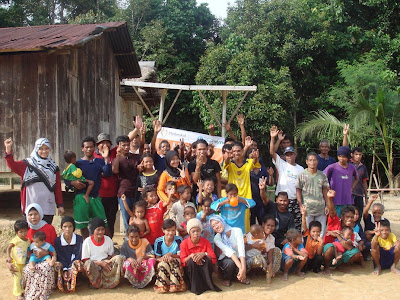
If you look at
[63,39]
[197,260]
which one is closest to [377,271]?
[197,260]

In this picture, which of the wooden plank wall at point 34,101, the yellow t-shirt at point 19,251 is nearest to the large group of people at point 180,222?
the yellow t-shirt at point 19,251

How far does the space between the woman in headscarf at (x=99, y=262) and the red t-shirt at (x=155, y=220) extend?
0.52 metres

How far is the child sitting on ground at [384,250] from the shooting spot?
4914 millimetres

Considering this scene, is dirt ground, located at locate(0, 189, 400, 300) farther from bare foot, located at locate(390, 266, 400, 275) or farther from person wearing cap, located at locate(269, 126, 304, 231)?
person wearing cap, located at locate(269, 126, 304, 231)

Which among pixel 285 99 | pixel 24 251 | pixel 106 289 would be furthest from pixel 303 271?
pixel 285 99

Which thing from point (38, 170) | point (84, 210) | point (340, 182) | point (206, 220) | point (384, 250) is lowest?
point (384, 250)

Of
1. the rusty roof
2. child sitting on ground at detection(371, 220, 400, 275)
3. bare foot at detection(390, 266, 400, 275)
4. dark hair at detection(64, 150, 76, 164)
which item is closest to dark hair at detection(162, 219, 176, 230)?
dark hair at detection(64, 150, 76, 164)

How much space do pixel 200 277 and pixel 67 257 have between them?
1.47m

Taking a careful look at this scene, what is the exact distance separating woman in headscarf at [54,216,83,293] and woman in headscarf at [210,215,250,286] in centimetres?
153

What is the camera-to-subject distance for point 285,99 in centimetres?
1341

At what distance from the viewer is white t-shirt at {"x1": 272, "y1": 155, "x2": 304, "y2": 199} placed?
5.49 metres

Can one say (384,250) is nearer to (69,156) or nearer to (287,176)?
(287,176)

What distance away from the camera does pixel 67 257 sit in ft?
14.4

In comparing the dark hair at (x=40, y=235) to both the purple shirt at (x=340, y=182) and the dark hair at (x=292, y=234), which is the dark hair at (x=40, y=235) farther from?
the purple shirt at (x=340, y=182)
